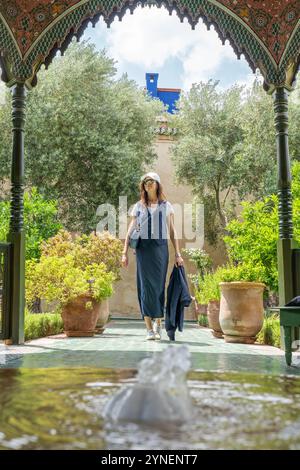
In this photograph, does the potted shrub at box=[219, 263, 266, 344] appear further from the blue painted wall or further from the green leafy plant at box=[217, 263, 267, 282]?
the blue painted wall

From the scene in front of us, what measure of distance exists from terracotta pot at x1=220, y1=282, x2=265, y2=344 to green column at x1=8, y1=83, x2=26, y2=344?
8.69 feet

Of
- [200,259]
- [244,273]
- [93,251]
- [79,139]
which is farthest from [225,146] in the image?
[244,273]

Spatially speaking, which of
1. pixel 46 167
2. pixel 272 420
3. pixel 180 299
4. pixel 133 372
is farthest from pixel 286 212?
pixel 46 167

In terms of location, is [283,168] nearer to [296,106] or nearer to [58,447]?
[58,447]

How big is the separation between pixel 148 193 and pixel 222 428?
18.7 feet

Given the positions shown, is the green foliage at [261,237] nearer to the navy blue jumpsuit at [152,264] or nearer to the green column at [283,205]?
the green column at [283,205]

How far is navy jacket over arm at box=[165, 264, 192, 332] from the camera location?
636 centimetres

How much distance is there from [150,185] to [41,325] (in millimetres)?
2882

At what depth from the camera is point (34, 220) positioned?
12.2 meters

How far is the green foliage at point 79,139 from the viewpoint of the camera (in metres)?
14.7

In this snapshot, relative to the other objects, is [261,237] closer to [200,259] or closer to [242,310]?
[242,310]

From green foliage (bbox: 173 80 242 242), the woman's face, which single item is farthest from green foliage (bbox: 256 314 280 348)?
green foliage (bbox: 173 80 242 242)

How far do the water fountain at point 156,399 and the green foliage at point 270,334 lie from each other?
570cm

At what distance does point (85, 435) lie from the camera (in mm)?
812
